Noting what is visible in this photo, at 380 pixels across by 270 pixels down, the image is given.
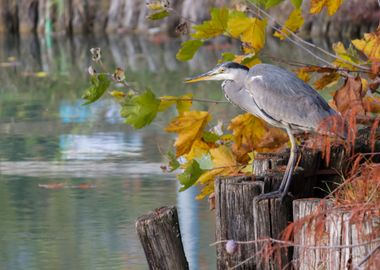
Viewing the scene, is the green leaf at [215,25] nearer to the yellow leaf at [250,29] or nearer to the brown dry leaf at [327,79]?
the yellow leaf at [250,29]

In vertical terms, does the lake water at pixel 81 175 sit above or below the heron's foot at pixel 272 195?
below

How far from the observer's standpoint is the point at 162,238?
15.7 feet

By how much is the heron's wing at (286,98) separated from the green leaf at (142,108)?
642mm

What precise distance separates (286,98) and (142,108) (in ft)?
2.72

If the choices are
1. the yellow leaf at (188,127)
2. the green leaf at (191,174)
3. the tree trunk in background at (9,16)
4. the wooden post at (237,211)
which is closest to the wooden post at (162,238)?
the wooden post at (237,211)

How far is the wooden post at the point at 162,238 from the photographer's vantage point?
4770 millimetres

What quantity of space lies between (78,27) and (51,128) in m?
9.48

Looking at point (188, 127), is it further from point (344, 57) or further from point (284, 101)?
point (284, 101)

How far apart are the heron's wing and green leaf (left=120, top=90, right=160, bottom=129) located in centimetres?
64

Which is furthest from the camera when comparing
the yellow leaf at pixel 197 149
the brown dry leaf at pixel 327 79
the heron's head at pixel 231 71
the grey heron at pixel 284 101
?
the yellow leaf at pixel 197 149

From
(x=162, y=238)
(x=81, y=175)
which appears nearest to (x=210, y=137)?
(x=162, y=238)

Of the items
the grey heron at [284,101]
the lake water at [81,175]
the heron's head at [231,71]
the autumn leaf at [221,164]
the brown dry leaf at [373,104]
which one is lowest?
the lake water at [81,175]

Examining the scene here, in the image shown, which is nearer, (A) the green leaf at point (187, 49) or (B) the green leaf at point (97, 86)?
(B) the green leaf at point (97, 86)

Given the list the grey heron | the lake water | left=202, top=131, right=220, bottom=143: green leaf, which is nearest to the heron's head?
the grey heron
